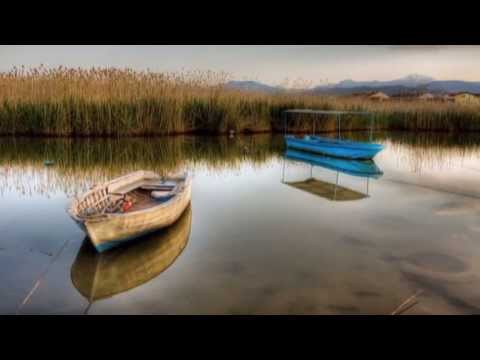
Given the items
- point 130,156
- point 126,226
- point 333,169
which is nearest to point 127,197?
point 126,226

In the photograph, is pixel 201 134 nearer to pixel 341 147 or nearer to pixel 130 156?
pixel 130 156

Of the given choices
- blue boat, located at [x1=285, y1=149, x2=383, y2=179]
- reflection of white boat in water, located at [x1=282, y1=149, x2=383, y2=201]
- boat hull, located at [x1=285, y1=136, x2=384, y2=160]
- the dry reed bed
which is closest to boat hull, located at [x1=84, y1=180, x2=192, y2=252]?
the dry reed bed

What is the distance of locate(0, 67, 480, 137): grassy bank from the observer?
1449cm

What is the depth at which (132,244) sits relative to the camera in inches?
180

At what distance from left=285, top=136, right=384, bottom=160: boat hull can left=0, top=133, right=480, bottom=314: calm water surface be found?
234 cm

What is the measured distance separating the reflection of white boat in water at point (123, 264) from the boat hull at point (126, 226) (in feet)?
0.37

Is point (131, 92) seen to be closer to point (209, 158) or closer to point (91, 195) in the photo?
point (209, 158)

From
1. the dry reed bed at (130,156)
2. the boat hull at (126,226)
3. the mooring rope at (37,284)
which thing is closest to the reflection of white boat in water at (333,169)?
the dry reed bed at (130,156)

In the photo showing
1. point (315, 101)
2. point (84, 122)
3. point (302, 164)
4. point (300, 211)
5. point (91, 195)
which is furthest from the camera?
point (315, 101)

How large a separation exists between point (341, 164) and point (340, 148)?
805 mm

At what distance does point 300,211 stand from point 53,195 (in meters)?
3.88

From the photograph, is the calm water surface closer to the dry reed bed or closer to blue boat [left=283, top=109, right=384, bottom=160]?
the dry reed bed

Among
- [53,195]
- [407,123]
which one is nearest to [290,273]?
[53,195]

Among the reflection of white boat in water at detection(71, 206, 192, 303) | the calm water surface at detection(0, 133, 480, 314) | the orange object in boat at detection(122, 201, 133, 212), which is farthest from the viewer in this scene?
the orange object in boat at detection(122, 201, 133, 212)
